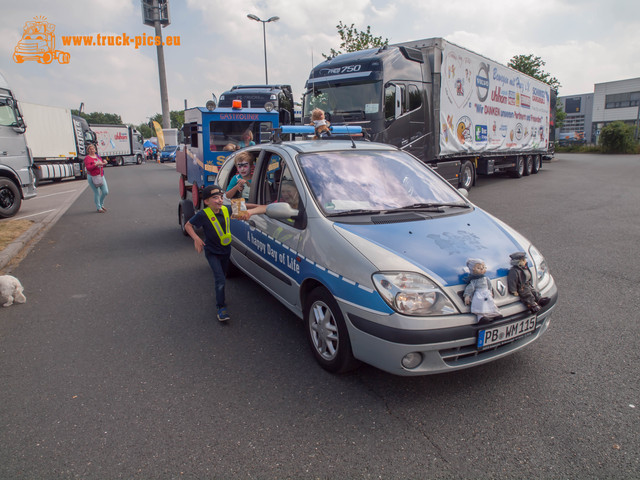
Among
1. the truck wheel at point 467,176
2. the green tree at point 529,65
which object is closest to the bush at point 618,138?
the green tree at point 529,65

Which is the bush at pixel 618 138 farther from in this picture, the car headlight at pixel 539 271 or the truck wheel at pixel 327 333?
the truck wheel at pixel 327 333

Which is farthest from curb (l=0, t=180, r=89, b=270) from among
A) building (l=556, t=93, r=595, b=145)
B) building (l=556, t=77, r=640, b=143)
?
building (l=556, t=93, r=595, b=145)

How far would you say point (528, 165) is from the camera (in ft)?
64.7

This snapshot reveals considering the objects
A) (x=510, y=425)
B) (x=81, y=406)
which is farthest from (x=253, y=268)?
(x=510, y=425)

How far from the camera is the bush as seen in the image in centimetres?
3553

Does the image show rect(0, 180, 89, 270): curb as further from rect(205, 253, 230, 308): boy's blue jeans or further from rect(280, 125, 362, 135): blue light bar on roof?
rect(280, 125, 362, 135): blue light bar on roof

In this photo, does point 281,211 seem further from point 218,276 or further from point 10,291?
point 10,291

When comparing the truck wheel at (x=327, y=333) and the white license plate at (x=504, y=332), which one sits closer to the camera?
the white license plate at (x=504, y=332)

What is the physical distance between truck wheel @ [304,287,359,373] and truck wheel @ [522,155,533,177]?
739 inches

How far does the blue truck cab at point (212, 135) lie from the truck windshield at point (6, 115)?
15.5ft

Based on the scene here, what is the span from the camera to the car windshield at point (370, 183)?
12.2 feet

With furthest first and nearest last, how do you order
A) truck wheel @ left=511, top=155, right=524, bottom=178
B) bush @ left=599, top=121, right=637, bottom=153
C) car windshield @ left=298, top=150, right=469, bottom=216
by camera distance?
bush @ left=599, top=121, right=637, bottom=153 → truck wheel @ left=511, top=155, right=524, bottom=178 → car windshield @ left=298, top=150, right=469, bottom=216

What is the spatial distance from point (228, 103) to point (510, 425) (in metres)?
15.3

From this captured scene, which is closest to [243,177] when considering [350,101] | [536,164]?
[350,101]
